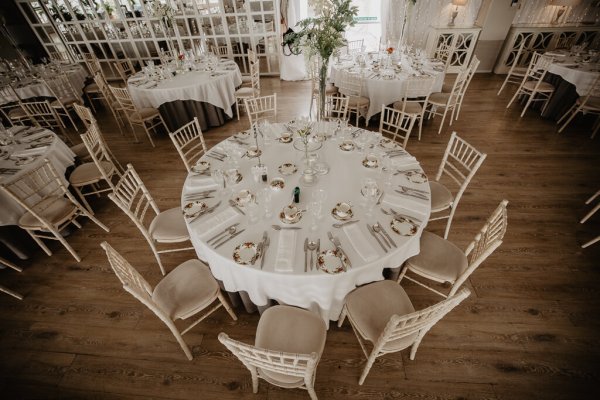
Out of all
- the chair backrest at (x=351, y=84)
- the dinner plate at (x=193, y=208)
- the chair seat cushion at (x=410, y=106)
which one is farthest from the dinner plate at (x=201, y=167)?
the chair seat cushion at (x=410, y=106)

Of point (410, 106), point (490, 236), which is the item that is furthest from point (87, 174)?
point (410, 106)

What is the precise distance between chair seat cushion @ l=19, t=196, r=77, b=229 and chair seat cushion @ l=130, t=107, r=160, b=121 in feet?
6.64

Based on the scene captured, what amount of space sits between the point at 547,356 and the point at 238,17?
7.96 meters

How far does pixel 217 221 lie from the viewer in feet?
6.81

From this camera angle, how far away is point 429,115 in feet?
16.6

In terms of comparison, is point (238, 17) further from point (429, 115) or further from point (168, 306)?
point (168, 306)

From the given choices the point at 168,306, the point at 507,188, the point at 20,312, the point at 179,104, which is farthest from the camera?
the point at 179,104

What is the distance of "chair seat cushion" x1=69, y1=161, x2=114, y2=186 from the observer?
3.36 meters

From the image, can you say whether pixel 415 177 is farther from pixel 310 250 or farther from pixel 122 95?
pixel 122 95

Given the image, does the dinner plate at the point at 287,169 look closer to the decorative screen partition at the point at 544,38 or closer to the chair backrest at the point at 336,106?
the chair backrest at the point at 336,106

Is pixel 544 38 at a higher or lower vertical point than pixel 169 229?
higher

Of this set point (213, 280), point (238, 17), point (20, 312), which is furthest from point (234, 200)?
point (238, 17)

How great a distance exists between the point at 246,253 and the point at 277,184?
2.40 feet

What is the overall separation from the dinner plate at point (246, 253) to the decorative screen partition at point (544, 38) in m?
7.28
